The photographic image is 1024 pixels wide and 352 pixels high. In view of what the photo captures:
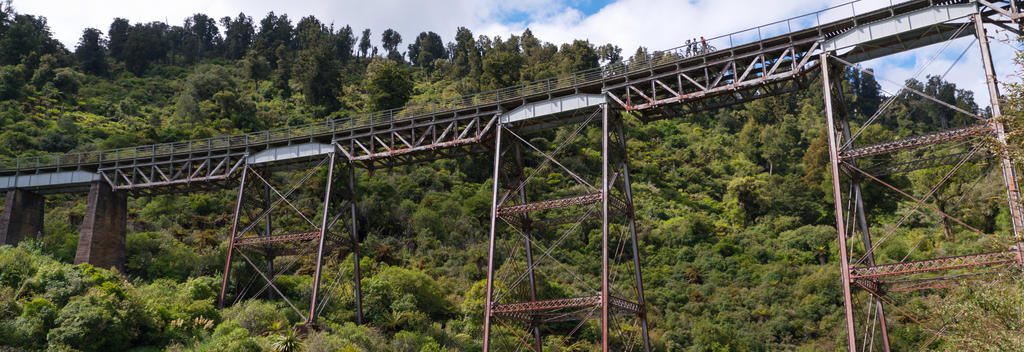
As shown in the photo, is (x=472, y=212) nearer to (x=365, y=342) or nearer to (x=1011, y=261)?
(x=365, y=342)

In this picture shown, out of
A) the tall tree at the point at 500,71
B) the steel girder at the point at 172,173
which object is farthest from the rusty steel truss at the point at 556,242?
the tall tree at the point at 500,71

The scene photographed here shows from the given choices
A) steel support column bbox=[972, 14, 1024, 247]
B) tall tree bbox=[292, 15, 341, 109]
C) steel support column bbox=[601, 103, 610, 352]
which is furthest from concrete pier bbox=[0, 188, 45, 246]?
steel support column bbox=[972, 14, 1024, 247]

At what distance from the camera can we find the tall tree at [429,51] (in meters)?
95.8

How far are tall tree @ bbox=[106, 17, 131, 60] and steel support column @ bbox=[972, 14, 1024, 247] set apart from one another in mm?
84770

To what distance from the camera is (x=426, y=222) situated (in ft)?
138

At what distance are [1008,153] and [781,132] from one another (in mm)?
48179

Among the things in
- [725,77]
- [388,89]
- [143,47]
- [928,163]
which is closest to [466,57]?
[388,89]

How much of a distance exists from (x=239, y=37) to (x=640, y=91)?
270ft

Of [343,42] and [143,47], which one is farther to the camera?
[343,42]

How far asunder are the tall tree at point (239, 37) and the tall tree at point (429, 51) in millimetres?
22432

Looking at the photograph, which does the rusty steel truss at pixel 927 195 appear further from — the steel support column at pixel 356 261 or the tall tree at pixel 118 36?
the tall tree at pixel 118 36

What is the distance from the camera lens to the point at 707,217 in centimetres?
5012

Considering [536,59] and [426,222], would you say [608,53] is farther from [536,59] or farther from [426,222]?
[426,222]

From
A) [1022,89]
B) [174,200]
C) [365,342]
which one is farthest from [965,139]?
[174,200]
